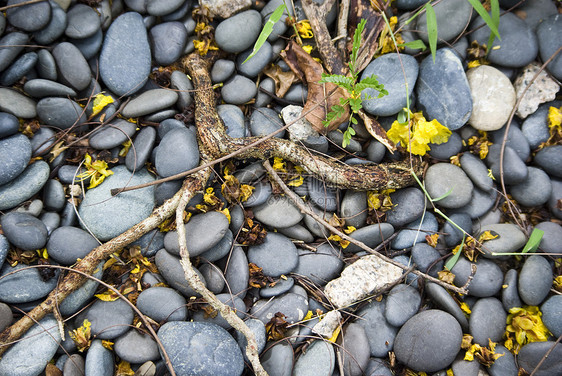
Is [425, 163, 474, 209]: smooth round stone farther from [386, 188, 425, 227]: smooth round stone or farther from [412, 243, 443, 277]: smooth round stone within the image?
[412, 243, 443, 277]: smooth round stone

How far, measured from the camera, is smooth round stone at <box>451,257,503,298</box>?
3006mm

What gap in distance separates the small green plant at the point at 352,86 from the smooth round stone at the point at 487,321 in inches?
65.5

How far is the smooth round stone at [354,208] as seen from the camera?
10.4ft

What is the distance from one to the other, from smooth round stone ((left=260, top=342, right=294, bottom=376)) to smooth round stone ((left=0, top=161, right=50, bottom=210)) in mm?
2129

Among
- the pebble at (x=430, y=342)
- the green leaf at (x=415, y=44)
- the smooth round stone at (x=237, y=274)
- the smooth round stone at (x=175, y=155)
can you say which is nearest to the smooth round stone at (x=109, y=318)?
the smooth round stone at (x=237, y=274)

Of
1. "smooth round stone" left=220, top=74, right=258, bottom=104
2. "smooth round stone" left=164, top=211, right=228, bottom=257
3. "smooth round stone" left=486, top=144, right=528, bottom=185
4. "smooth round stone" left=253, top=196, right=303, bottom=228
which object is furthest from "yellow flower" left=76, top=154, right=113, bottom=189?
"smooth round stone" left=486, top=144, right=528, bottom=185

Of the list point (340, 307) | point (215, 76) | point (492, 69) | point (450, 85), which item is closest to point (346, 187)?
point (340, 307)

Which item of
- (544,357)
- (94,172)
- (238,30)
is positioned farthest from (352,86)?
(544,357)

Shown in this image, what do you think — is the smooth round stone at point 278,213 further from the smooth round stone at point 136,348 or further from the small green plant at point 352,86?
the smooth round stone at point 136,348

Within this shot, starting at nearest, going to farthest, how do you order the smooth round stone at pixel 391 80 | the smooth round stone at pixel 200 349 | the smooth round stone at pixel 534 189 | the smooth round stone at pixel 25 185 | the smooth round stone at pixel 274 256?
the smooth round stone at pixel 200 349 → the smooth round stone at pixel 25 185 → the smooth round stone at pixel 274 256 → the smooth round stone at pixel 391 80 → the smooth round stone at pixel 534 189

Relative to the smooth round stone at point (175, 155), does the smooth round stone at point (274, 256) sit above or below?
below

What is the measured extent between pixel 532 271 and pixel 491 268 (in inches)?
11.4

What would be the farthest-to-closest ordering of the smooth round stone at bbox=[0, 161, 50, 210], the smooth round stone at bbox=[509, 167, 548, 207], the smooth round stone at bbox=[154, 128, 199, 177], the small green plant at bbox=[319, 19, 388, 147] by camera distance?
the smooth round stone at bbox=[509, 167, 548, 207], the smooth round stone at bbox=[154, 128, 199, 177], the smooth round stone at bbox=[0, 161, 50, 210], the small green plant at bbox=[319, 19, 388, 147]

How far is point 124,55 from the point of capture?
10.2 feet
